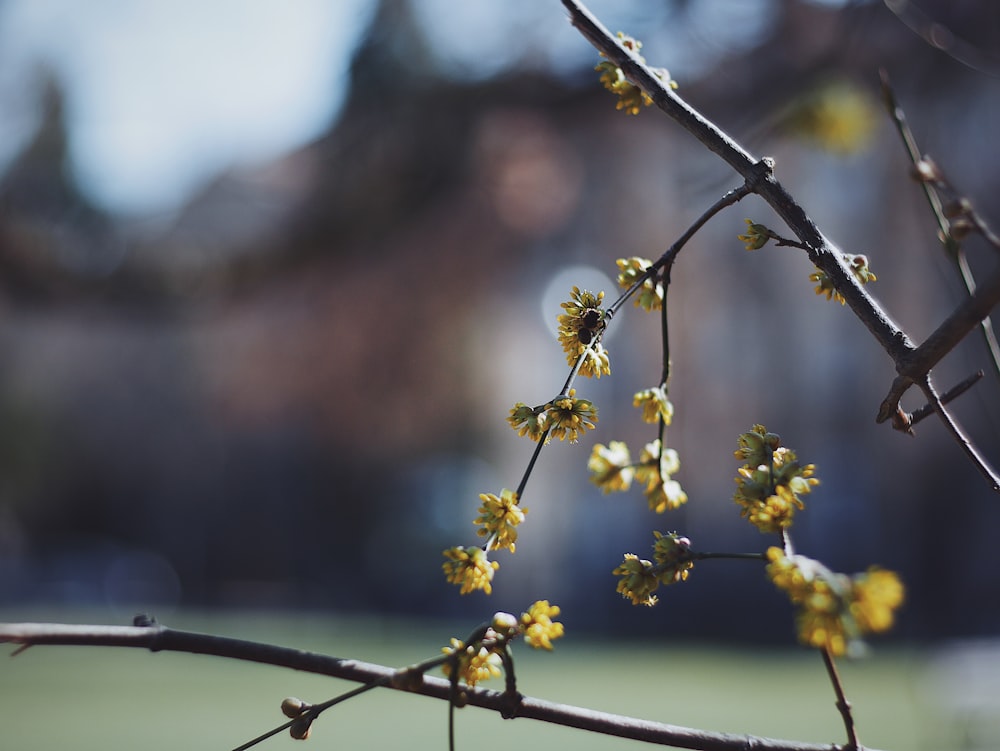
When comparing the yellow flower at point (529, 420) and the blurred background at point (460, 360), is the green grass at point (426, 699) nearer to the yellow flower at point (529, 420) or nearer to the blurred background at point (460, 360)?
the blurred background at point (460, 360)

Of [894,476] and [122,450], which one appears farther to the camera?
[122,450]

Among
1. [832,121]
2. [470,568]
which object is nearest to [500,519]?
[470,568]

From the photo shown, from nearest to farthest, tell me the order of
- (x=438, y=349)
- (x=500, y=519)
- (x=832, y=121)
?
(x=500, y=519), (x=832, y=121), (x=438, y=349)

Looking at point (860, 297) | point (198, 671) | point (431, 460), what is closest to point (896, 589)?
point (860, 297)

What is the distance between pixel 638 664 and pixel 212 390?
7183 mm

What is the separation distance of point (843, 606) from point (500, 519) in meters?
0.14

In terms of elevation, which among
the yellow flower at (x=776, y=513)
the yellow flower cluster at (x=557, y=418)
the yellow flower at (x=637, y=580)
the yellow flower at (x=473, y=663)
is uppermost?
the yellow flower cluster at (x=557, y=418)

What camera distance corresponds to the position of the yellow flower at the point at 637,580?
382mm

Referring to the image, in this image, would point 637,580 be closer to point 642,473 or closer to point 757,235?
point 642,473

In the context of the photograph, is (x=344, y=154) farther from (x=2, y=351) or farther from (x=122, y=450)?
(x=122, y=450)

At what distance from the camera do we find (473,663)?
0.37 meters

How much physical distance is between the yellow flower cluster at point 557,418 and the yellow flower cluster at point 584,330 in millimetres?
14

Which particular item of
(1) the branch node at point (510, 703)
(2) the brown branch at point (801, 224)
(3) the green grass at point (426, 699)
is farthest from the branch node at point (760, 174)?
(3) the green grass at point (426, 699)

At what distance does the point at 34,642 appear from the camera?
0.32 m
